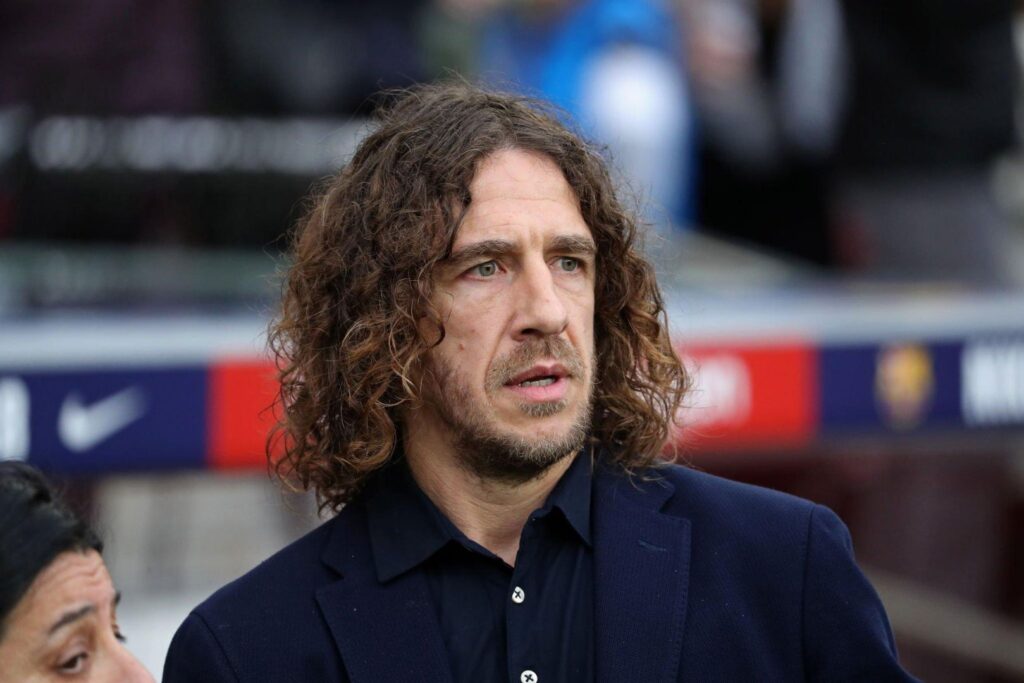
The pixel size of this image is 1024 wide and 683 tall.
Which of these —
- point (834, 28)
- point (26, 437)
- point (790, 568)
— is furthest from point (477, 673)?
point (834, 28)

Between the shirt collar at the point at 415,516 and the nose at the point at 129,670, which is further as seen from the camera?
the shirt collar at the point at 415,516

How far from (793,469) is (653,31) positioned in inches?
75.5

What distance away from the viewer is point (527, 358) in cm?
251

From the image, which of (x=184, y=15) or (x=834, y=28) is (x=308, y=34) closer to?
(x=184, y=15)

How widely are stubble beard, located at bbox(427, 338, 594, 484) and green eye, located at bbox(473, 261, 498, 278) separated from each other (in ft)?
0.50

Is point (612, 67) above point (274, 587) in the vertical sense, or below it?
above

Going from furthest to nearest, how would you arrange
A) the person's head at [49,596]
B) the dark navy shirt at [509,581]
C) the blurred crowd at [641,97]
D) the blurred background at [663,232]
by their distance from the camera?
1. the blurred crowd at [641,97]
2. the blurred background at [663,232]
3. the dark navy shirt at [509,581]
4. the person's head at [49,596]

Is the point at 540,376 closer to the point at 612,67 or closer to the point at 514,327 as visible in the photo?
the point at 514,327

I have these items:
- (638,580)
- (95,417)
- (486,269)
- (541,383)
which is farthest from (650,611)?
(95,417)

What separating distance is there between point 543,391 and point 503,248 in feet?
0.79

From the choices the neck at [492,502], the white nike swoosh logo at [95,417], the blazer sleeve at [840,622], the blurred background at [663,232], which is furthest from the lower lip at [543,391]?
the white nike swoosh logo at [95,417]

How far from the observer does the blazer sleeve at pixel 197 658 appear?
2410 millimetres

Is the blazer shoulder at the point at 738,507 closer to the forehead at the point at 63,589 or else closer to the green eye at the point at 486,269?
the green eye at the point at 486,269

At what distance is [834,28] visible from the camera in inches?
261
